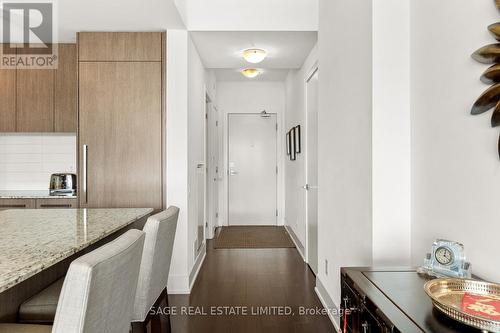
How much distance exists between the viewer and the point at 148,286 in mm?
1543

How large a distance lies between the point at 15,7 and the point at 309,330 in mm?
3522

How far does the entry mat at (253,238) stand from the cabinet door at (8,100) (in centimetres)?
293

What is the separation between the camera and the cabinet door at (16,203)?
3178 millimetres

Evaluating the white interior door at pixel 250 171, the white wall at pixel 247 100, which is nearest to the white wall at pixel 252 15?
the white wall at pixel 247 100

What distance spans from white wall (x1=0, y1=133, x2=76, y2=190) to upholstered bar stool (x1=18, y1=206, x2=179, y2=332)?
271 centimetres

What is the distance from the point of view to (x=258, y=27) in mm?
2912

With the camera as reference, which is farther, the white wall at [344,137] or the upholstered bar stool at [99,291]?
the white wall at [344,137]

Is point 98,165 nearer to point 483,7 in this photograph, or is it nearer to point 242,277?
point 242,277

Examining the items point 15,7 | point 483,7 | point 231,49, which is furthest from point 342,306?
point 15,7

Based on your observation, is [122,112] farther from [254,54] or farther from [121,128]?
[254,54]

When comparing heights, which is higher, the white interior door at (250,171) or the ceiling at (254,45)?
the ceiling at (254,45)

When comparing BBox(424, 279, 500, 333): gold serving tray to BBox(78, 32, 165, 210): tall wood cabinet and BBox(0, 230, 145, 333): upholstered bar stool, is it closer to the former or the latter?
BBox(0, 230, 145, 333): upholstered bar stool

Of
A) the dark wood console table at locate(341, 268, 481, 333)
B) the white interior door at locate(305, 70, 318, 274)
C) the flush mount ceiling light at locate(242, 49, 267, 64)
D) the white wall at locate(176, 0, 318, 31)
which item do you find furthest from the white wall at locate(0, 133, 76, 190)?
the dark wood console table at locate(341, 268, 481, 333)

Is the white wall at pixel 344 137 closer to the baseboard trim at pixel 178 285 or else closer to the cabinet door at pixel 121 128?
the baseboard trim at pixel 178 285
